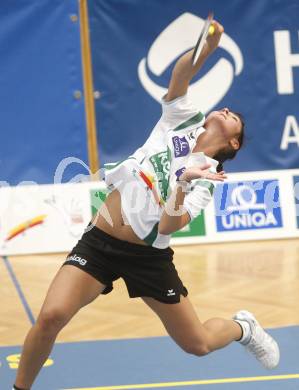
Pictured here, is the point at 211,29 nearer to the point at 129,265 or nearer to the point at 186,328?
the point at 129,265

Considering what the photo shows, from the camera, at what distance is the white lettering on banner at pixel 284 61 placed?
9.44 m

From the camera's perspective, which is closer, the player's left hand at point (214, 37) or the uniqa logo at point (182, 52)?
the player's left hand at point (214, 37)

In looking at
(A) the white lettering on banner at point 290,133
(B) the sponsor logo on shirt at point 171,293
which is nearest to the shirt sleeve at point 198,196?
(B) the sponsor logo on shirt at point 171,293

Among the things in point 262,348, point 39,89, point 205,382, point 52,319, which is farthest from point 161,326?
point 39,89

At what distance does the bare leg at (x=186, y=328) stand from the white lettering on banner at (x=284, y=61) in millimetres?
5677

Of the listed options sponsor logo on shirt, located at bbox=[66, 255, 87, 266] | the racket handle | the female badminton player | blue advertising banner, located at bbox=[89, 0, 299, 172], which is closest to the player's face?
the female badminton player

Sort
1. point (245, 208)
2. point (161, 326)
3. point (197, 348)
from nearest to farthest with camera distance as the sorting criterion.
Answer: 1. point (197, 348)
2. point (161, 326)
3. point (245, 208)

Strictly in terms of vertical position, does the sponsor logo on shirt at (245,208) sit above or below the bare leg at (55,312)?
below

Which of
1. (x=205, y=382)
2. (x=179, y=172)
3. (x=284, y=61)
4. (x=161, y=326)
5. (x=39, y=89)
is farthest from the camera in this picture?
(x=284, y=61)

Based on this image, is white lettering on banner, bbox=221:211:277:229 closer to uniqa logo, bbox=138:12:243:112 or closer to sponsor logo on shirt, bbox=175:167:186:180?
uniqa logo, bbox=138:12:243:112

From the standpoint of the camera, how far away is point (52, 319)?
12.7ft

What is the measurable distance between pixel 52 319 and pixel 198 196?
96 centimetres

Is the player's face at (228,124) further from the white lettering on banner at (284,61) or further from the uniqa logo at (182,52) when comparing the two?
the white lettering on banner at (284,61)

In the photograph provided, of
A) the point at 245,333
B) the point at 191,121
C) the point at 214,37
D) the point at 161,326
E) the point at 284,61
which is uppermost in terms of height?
the point at 214,37
